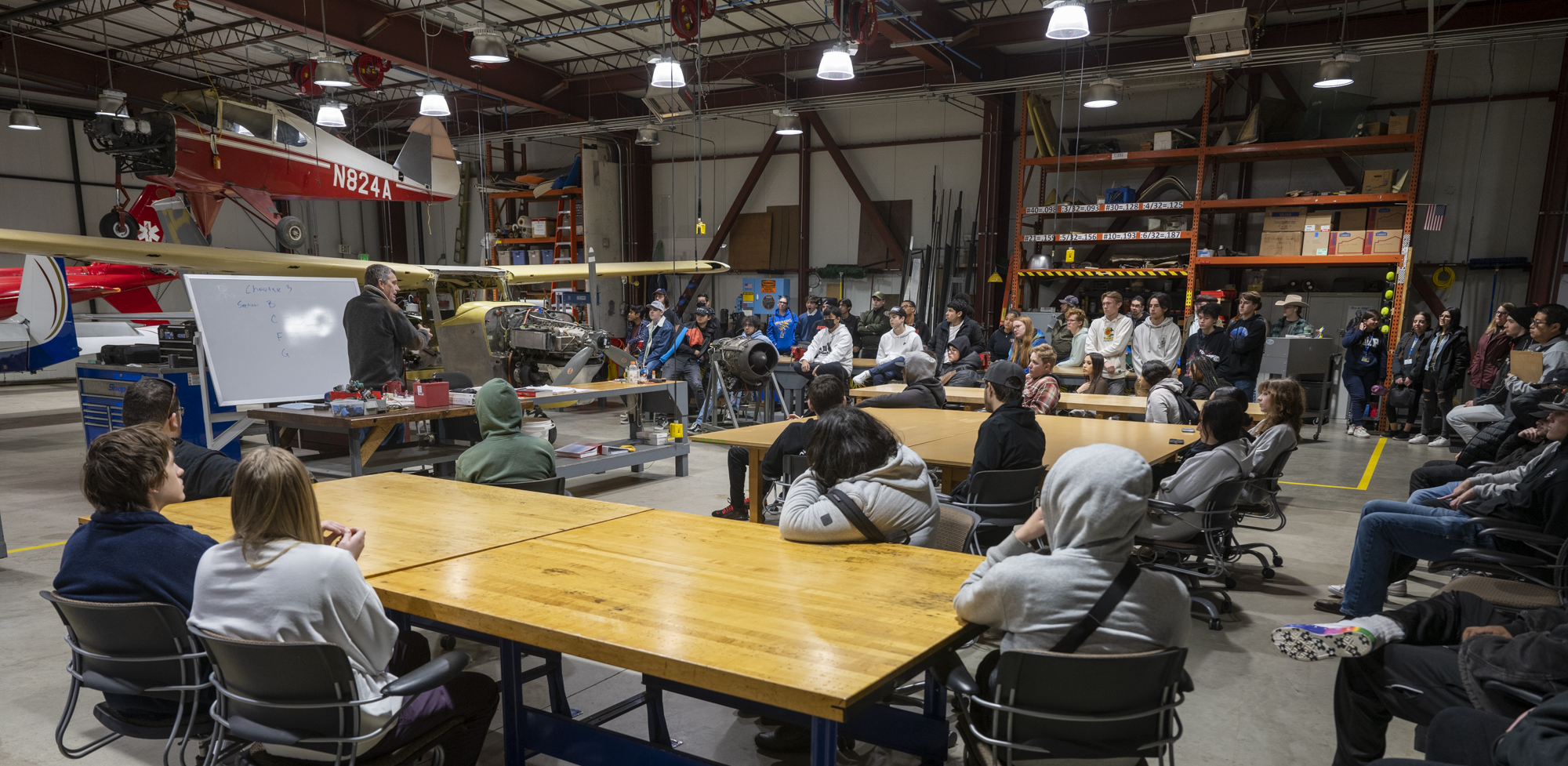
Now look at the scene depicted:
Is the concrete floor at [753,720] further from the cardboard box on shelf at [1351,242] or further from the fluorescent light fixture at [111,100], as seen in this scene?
the fluorescent light fixture at [111,100]

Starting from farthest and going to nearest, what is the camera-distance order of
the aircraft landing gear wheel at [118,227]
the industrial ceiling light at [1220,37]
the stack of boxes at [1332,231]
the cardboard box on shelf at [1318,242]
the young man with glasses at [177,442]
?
the aircraft landing gear wheel at [118,227] < the cardboard box on shelf at [1318,242] < the stack of boxes at [1332,231] < the industrial ceiling light at [1220,37] < the young man with glasses at [177,442]

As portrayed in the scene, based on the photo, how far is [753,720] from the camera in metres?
2.83

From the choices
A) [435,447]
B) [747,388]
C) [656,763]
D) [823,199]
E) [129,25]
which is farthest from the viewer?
[823,199]

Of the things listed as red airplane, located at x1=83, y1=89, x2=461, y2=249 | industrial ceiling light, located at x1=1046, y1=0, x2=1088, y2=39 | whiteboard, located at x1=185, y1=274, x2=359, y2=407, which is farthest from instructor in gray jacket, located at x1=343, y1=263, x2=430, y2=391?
industrial ceiling light, located at x1=1046, y1=0, x2=1088, y2=39

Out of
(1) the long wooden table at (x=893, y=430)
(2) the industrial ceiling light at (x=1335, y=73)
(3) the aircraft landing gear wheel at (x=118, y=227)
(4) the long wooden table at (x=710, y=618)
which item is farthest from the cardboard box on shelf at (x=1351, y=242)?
(3) the aircraft landing gear wheel at (x=118, y=227)

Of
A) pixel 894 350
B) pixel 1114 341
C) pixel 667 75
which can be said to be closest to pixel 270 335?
pixel 667 75

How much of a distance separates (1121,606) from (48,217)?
1833 cm

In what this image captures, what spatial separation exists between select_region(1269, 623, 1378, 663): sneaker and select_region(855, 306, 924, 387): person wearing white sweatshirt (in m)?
5.80

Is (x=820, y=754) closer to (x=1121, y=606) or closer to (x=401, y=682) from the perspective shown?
(x=1121, y=606)

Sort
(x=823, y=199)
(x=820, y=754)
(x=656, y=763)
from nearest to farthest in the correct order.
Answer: (x=820, y=754)
(x=656, y=763)
(x=823, y=199)

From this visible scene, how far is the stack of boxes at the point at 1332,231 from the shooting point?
9219 millimetres

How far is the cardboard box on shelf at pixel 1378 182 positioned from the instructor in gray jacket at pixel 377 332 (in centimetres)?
1015

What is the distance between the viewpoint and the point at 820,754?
1.56 meters

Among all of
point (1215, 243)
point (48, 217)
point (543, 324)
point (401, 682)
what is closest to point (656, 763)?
point (401, 682)
